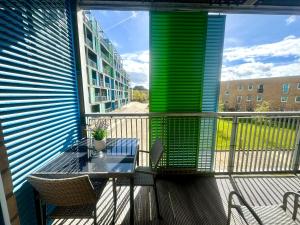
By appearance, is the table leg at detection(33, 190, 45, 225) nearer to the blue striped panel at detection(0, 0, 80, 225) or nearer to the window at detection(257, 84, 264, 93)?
the blue striped panel at detection(0, 0, 80, 225)

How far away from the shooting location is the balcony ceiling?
2387 mm

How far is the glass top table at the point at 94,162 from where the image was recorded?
1.42 m

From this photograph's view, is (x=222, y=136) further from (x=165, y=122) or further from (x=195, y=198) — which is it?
(x=195, y=198)

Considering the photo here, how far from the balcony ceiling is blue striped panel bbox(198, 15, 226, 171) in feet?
0.63

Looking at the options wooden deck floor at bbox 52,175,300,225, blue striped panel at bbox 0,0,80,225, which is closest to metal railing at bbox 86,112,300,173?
wooden deck floor at bbox 52,175,300,225

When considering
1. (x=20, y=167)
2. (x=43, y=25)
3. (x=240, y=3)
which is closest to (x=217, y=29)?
(x=240, y=3)

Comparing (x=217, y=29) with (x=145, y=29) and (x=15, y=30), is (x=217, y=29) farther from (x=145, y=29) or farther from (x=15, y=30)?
(x=15, y=30)

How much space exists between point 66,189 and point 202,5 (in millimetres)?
Result: 2952

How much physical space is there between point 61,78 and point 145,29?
148 cm

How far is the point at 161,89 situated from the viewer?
261 centimetres

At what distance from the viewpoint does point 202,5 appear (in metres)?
2.39

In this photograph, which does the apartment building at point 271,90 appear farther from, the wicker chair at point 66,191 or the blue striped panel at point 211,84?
the wicker chair at point 66,191

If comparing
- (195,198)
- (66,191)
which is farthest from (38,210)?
(195,198)

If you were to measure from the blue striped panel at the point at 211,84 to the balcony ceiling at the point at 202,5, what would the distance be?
0.63 feet
